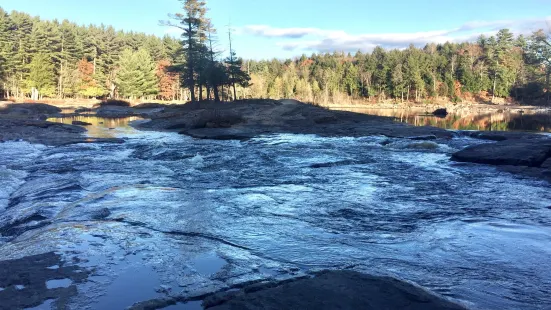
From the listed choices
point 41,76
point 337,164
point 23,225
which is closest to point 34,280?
point 23,225

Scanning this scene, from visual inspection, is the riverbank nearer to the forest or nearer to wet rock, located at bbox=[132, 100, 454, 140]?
wet rock, located at bbox=[132, 100, 454, 140]

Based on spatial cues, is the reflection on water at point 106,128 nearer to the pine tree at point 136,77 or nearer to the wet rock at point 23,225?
the wet rock at point 23,225

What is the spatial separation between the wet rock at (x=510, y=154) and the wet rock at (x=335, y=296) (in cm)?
963

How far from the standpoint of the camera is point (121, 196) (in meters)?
7.77

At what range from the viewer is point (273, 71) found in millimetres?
110438

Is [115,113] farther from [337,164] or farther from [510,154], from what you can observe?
[510,154]

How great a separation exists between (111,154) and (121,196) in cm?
684

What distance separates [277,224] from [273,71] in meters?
107

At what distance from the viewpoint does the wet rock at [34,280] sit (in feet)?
11.6

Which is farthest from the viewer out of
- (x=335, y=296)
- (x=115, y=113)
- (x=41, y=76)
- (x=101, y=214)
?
(x=41, y=76)

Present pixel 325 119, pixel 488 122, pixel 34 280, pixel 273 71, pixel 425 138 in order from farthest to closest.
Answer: pixel 273 71 < pixel 488 122 < pixel 325 119 < pixel 425 138 < pixel 34 280

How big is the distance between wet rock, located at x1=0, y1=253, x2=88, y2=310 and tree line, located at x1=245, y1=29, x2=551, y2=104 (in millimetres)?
78582

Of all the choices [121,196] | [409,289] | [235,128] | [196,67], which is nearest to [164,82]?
[196,67]

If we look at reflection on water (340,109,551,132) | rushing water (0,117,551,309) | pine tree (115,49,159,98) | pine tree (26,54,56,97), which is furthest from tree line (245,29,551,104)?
rushing water (0,117,551,309)
